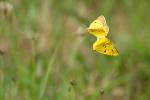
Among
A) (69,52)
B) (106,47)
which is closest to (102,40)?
(106,47)

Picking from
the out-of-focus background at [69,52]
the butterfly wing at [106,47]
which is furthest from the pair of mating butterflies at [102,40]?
the out-of-focus background at [69,52]

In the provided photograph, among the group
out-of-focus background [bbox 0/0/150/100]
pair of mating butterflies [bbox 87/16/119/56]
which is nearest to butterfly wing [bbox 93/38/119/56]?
pair of mating butterflies [bbox 87/16/119/56]

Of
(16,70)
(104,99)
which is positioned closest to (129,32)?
(104,99)

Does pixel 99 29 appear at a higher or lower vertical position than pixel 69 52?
higher

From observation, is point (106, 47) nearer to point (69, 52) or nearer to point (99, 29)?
point (99, 29)

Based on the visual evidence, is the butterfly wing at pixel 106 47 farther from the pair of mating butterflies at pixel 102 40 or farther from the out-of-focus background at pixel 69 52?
the out-of-focus background at pixel 69 52

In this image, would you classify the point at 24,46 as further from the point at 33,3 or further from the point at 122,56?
the point at 122,56

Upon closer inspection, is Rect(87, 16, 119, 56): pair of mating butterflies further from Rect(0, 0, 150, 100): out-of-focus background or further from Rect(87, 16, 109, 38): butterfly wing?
Rect(0, 0, 150, 100): out-of-focus background
